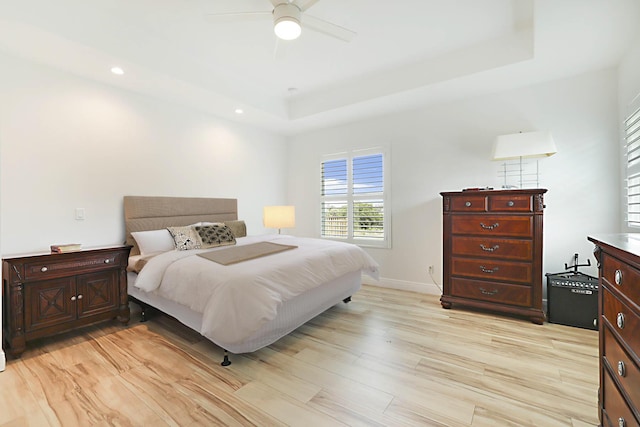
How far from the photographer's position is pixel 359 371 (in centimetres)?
207

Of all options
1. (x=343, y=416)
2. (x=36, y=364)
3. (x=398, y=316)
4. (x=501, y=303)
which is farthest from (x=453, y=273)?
(x=36, y=364)

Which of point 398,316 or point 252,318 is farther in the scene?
point 398,316

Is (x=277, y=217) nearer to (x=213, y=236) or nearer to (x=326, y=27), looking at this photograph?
(x=213, y=236)

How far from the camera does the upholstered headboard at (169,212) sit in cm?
323

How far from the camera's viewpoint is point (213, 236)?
334 centimetres

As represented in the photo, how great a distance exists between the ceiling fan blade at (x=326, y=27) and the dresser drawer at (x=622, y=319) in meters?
2.24

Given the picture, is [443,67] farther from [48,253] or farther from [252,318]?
[48,253]

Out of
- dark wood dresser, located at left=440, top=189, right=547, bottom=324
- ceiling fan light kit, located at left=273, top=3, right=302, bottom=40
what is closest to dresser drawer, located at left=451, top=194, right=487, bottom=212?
dark wood dresser, located at left=440, top=189, right=547, bottom=324

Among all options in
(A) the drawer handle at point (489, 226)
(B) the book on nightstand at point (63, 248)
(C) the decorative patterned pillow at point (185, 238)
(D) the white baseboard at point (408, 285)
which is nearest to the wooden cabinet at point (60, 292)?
(B) the book on nightstand at point (63, 248)

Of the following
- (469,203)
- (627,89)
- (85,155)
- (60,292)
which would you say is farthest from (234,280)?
(627,89)

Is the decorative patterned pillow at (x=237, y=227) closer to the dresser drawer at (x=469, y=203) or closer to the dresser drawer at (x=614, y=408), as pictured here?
the dresser drawer at (x=469, y=203)

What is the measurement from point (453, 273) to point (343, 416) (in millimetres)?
2201

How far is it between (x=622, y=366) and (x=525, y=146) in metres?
2.41

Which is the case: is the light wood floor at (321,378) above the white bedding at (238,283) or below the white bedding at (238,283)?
below
